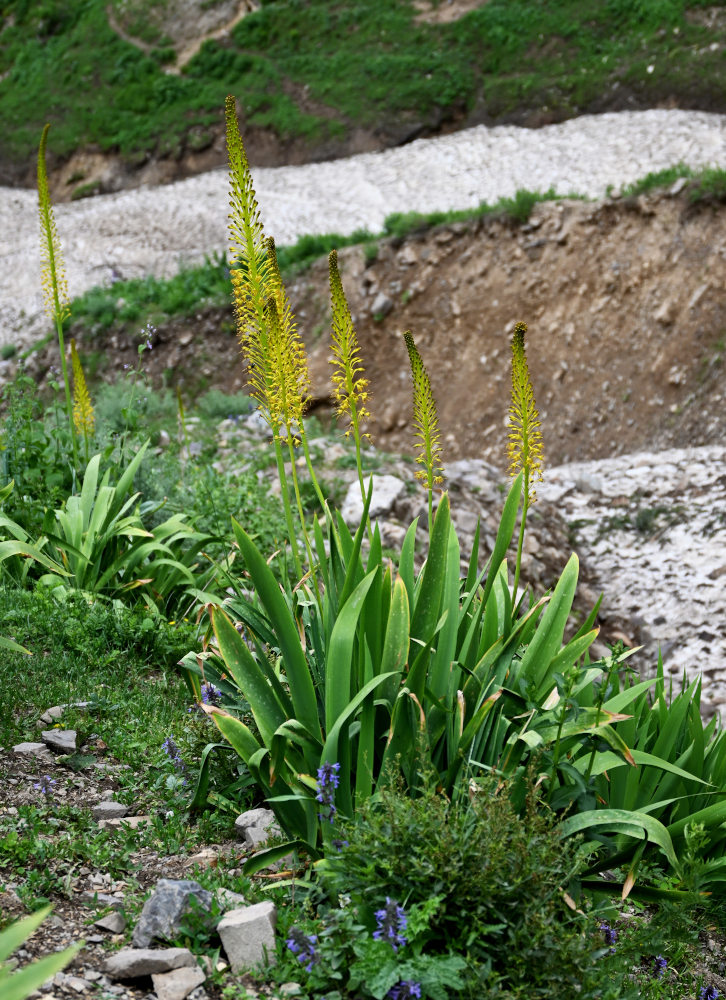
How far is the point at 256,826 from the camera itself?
3.36 meters

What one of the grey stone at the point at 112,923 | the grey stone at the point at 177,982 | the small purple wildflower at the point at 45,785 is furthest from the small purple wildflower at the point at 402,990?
the small purple wildflower at the point at 45,785

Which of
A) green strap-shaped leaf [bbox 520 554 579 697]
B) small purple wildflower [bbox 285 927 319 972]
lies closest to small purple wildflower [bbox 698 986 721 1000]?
green strap-shaped leaf [bbox 520 554 579 697]

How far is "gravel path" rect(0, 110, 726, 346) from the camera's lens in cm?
1780

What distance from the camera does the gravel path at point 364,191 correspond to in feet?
58.4

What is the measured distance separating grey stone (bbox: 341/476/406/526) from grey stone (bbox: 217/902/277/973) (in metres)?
5.24

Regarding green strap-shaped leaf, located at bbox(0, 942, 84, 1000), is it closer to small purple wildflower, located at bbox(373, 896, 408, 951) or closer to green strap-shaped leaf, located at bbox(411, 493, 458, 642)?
small purple wildflower, located at bbox(373, 896, 408, 951)

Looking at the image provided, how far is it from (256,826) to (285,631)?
0.74 m

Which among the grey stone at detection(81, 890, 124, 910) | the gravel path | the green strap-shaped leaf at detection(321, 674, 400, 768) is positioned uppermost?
the gravel path

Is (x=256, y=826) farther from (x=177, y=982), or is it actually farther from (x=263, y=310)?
(x=263, y=310)

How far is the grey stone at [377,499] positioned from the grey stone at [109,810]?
450 cm

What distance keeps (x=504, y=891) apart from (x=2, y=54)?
3548cm

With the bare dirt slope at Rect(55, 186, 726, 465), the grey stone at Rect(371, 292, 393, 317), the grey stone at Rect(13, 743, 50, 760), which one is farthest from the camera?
the grey stone at Rect(371, 292, 393, 317)

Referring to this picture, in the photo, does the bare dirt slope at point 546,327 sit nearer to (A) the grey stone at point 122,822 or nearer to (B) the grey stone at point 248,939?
(A) the grey stone at point 122,822

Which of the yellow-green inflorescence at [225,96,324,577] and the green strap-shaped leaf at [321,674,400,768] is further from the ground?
the yellow-green inflorescence at [225,96,324,577]
